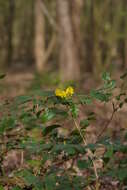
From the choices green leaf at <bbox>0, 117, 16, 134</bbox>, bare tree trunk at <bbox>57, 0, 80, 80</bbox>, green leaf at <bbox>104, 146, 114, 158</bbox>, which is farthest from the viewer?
bare tree trunk at <bbox>57, 0, 80, 80</bbox>

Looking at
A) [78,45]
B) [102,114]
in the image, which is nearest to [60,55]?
[78,45]

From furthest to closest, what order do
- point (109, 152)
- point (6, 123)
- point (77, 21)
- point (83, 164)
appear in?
point (77, 21) < point (6, 123) < point (83, 164) < point (109, 152)

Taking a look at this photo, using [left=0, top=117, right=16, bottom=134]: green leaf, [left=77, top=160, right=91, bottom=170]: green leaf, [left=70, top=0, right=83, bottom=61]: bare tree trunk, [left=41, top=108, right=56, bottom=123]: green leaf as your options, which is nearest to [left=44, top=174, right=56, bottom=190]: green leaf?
[left=77, top=160, right=91, bottom=170]: green leaf

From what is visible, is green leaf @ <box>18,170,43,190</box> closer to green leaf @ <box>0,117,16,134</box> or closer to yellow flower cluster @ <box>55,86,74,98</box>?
Answer: yellow flower cluster @ <box>55,86,74,98</box>

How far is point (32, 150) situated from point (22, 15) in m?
31.8

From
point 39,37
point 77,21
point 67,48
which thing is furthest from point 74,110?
point 39,37

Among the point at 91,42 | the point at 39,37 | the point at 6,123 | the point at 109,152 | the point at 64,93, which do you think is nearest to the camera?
the point at 109,152

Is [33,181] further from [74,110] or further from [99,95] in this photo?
[99,95]

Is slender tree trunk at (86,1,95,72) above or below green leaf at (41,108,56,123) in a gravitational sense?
above

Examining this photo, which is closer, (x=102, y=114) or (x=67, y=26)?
(x=102, y=114)

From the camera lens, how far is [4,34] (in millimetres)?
28031

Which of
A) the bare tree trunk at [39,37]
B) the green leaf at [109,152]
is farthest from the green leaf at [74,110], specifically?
the bare tree trunk at [39,37]

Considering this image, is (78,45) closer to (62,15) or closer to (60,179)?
(62,15)

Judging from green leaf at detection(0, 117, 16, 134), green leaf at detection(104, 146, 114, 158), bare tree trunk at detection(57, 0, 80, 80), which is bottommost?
green leaf at detection(104, 146, 114, 158)
